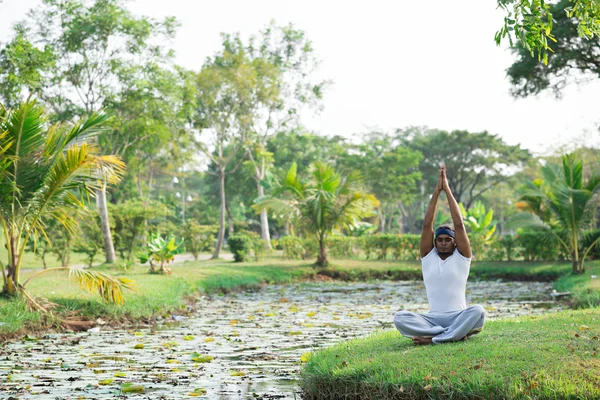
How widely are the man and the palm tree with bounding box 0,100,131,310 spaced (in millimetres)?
6431

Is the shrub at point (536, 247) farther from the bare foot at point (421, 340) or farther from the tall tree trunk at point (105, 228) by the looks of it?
the bare foot at point (421, 340)

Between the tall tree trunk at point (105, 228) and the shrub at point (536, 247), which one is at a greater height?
the tall tree trunk at point (105, 228)

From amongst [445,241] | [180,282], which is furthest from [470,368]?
[180,282]

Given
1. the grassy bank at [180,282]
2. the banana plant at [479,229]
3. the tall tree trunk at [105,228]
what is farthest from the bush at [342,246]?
the tall tree trunk at [105,228]

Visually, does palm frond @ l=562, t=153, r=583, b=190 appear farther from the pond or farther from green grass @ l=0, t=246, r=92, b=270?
green grass @ l=0, t=246, r=92, b=270

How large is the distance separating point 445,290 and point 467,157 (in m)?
45.7

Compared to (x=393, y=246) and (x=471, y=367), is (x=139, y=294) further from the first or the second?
(x=393, y=246)

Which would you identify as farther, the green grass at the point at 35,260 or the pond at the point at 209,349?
the green grass at the point at 35,260

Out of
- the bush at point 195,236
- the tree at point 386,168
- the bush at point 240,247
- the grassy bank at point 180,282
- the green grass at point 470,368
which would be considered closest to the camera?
the green grass at point 470,368

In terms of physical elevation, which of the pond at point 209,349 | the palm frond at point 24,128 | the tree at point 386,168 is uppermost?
the tree at point 386,168

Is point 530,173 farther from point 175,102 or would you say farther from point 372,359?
point 372,359

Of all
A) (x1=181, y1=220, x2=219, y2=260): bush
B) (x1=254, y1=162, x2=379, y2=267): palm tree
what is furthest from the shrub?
(x1=181, y1=220, x2=219, y2=260): bush

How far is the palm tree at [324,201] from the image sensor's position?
2409cm

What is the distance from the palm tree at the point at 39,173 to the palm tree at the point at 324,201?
1234cm
